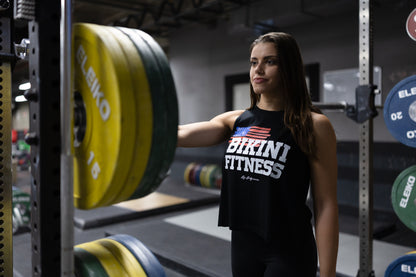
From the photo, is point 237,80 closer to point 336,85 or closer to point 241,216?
point 336,85

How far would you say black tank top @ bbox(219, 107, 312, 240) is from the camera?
136cm

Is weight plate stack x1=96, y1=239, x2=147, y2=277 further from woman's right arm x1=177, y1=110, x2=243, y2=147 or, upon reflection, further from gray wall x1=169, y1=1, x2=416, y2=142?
gray wall x1=169, y1=1, x2=416, y2=142

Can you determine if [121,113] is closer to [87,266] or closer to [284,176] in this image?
[87,266]

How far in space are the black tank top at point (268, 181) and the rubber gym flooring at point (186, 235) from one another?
4.68 ft

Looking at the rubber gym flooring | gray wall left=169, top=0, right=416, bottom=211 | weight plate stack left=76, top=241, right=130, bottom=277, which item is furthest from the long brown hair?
gray wall left=169, top=0, right=416, bottom=211

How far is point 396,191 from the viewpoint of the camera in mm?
2252

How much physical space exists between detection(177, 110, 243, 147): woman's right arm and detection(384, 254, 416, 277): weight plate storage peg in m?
1.25

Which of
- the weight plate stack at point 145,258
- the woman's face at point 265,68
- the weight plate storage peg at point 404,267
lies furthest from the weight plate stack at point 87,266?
the weight plate storage peg at point 404,267

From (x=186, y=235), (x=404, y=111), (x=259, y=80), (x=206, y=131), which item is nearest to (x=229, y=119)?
(x=206, y=131)

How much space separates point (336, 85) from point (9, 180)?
15.7ft

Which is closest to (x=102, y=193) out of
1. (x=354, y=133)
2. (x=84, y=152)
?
(x=84, y=152)

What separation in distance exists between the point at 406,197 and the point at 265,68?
1.41 meters

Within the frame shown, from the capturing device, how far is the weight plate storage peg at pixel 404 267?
203cm

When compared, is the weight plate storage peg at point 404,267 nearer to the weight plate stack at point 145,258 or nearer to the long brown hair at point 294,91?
the long brown hair at point 294,91
